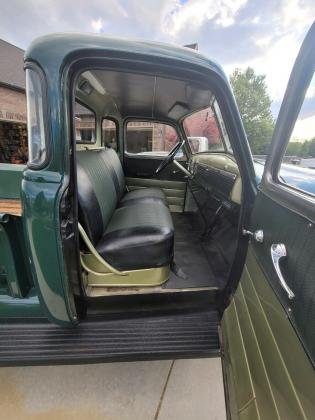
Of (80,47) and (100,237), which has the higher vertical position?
(80,47)

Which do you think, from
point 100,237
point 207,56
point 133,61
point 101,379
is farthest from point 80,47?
point 101,379

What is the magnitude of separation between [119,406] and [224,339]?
721 mm

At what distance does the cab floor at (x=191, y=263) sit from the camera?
175 centimetres

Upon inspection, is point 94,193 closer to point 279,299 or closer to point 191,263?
point 191,263

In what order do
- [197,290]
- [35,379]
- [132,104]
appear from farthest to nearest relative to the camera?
1. [132,104]
2. [197,290]
3. [35,379]

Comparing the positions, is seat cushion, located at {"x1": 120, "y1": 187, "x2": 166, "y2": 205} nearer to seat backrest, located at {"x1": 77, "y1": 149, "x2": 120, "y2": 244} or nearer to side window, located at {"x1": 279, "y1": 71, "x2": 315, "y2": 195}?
seat backrest, located at {"x1": 77, "y1": 149, "x2": 120, "y2": 244}

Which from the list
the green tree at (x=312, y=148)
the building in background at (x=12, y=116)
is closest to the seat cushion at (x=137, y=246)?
the green tree at (x=312, y=148)

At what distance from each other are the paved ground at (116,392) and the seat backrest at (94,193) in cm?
86

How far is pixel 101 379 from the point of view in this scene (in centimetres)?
153

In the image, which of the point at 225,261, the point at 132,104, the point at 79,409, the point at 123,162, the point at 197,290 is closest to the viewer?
the point at 79,409

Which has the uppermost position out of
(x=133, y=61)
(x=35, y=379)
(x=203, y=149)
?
(x=133, y=61)

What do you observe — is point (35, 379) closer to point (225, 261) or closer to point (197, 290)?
point (197, 290)

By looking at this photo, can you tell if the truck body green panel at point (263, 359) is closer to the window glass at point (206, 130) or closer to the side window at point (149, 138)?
the window glass at point (206, 130)

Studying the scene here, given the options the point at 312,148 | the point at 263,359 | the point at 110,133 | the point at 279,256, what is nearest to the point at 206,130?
the point at 110,133
